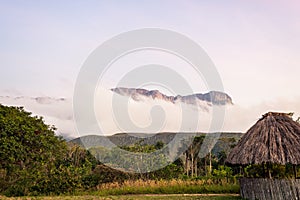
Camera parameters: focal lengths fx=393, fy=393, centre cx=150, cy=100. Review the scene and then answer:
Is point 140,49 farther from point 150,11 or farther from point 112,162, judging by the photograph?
point 112,162

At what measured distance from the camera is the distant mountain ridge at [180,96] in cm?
2141

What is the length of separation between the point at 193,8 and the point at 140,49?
5648 mm

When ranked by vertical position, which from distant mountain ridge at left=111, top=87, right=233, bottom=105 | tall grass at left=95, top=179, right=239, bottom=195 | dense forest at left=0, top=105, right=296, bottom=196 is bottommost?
tall grass at left=95, top=179, right=239, bottom=195

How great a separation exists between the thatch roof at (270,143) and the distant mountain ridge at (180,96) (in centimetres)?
803

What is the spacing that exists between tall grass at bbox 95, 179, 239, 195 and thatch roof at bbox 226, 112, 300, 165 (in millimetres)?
3917

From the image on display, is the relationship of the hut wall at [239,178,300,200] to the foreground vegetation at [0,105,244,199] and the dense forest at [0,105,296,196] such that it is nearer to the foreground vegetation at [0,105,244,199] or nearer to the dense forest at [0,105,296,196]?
the dense forest at [0,105,296,196]

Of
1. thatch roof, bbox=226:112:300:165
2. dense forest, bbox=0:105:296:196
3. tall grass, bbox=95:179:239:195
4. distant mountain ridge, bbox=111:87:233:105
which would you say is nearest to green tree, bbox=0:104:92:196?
dense forest, bbox=0:105:296:196

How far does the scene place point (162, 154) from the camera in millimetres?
26453

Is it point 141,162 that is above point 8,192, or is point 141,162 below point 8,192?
above

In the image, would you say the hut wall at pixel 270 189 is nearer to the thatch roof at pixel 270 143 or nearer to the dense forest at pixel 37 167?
the thatch roof at pixel 270 143

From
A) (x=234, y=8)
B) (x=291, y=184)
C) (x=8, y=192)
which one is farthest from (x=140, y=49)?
(x=291, y=184)

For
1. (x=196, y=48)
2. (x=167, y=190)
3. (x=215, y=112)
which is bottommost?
(x=167, y=190)

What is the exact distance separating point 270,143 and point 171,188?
23.0 ft

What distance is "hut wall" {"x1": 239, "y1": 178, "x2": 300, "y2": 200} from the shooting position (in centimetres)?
1176
